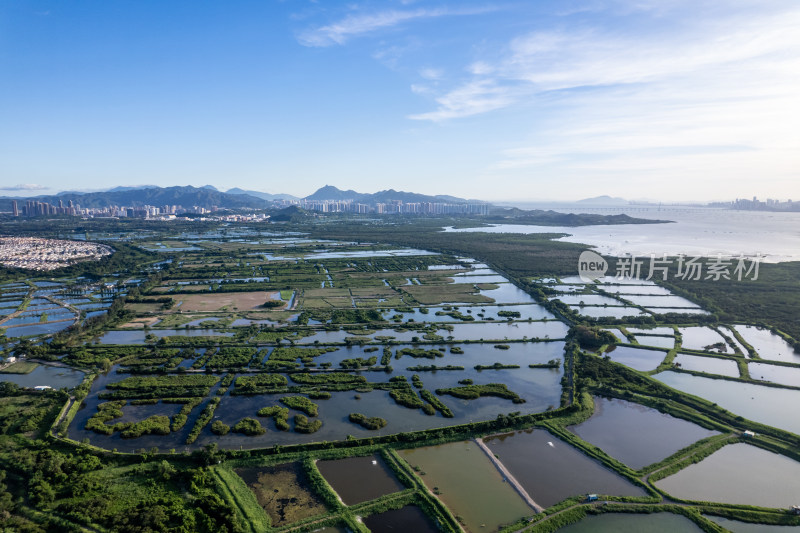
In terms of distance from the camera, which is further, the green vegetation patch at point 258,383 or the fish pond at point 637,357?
the fish pond at point 637,357

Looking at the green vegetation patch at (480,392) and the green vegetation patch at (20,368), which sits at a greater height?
the green vegetation patch at (480,392)

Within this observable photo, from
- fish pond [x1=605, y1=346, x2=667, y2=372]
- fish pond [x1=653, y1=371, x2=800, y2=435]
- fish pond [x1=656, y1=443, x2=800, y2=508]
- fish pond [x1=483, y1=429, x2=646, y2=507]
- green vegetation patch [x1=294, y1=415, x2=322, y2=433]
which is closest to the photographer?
fish pond [x1=656, y1=443, x2=800, y2=508]

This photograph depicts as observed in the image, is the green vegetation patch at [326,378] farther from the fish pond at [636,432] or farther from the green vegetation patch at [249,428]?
the fish pond at [636,432]

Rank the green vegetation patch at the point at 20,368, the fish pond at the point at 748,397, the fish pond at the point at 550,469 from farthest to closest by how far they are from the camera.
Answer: the green vegetation patch at the point at 20,368, the fish pond at the point at 748,397, the fish pond at the point at 550,469

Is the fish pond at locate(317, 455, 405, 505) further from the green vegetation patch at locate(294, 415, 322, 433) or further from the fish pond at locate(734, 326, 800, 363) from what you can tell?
the fish pond at locate(734, 326, 800, 363)

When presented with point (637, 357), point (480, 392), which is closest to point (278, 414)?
point (480, 392)

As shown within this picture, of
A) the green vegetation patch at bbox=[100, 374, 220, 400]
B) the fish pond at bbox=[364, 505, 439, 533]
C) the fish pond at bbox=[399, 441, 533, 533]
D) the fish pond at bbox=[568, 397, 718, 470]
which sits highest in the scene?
the green vegetation patch at bbox=[100, 374, 220, 400]

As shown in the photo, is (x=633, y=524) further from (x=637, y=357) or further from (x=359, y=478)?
(x=637, y=357)

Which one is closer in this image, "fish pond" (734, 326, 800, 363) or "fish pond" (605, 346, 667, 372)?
"fish pond" (605, 346, 667, 372)

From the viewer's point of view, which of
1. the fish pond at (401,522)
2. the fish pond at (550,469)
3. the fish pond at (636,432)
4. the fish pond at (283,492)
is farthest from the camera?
the fish pond at (636,432)

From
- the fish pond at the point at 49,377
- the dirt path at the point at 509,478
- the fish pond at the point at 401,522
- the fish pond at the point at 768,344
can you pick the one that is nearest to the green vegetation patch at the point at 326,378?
the dirt path at the point at 509,478

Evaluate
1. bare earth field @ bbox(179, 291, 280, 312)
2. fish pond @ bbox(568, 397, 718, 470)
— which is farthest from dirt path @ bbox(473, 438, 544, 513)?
bare earth field @ bbox(179, 291, 280, 312)
